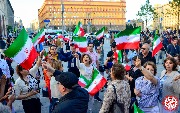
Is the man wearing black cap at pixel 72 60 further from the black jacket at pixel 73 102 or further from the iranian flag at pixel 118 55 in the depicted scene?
the black jacket at pixel 73 102

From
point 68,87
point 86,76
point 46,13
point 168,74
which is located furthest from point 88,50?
point 46,13

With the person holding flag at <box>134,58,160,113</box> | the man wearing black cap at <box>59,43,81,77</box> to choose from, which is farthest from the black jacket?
the man wearing black cap at <box>59,43,81,77</box>

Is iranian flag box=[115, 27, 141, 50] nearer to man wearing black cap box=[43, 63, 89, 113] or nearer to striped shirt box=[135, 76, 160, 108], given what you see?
striped shirt box=[135, 76, 160, 108]

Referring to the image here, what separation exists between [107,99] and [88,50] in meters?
5.07

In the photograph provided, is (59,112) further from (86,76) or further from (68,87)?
(86,76)

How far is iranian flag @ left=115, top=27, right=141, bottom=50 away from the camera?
6035 millimetres

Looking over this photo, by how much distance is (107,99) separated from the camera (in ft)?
13.5

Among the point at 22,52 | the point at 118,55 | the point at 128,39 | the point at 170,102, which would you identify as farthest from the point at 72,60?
the point at 170,102

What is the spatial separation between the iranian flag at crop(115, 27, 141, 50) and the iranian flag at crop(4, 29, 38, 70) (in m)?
1.95

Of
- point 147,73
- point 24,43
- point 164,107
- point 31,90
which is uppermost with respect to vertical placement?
point 24,43

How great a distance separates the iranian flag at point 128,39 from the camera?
604 centimetres

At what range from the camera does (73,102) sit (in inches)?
119

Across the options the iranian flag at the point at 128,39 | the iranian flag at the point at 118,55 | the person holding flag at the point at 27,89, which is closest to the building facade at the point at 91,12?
the iranian flag at the point at 118,55

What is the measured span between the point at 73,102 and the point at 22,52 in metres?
2.17
